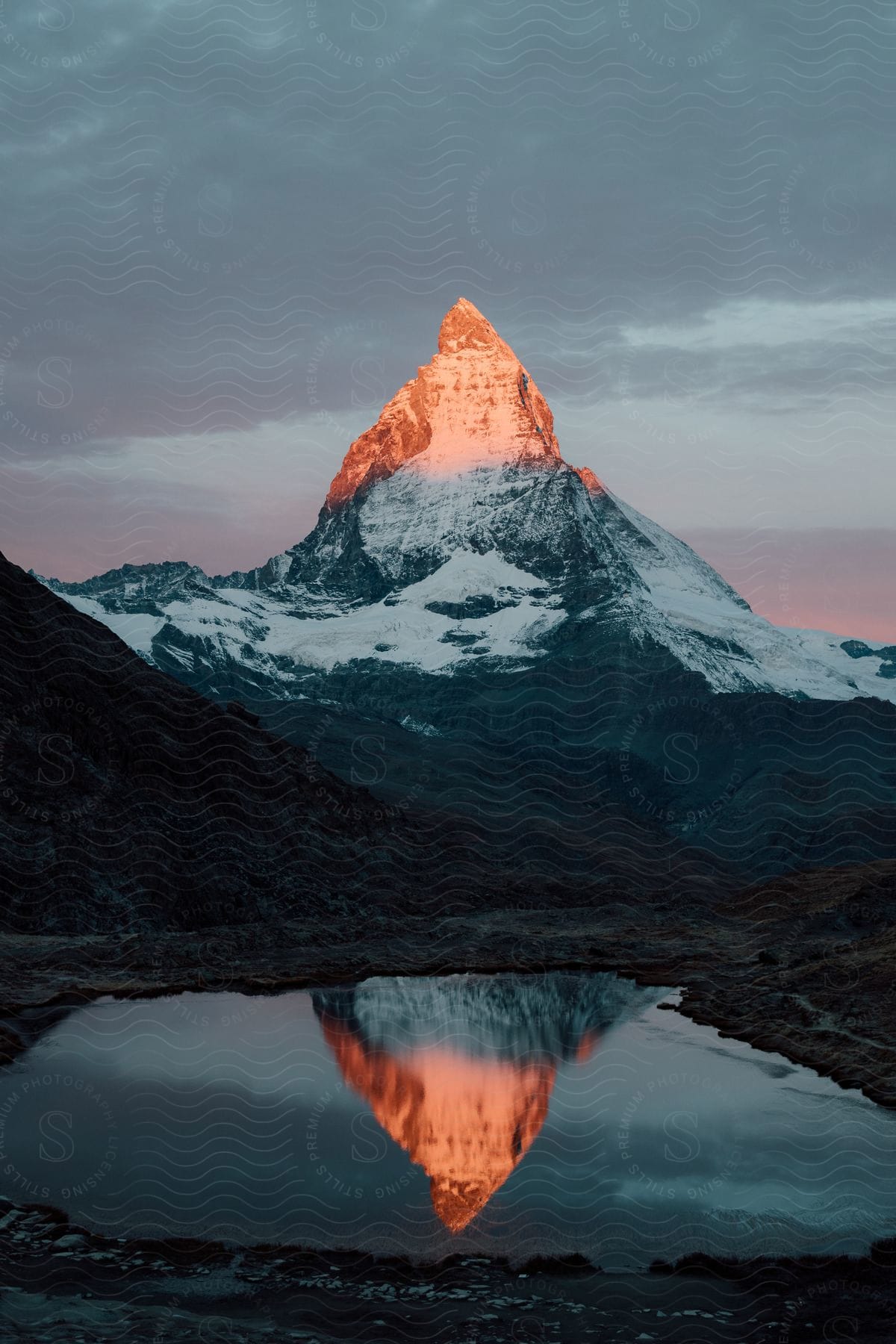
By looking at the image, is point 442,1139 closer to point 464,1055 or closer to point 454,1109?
point 454,1109

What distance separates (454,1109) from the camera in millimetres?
38625

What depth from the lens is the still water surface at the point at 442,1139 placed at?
27453 mm

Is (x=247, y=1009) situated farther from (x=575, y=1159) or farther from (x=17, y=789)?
(x=17, y=789)

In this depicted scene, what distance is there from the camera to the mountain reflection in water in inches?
1307

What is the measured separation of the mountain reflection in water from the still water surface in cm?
13

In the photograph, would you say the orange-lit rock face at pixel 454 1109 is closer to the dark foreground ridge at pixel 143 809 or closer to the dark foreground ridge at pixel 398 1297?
the dark foreground ridge at pixel 398 1297

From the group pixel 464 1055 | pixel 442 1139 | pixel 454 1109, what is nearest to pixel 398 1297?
pixel 442 1139

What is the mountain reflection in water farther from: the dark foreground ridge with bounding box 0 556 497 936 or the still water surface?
the dark foreground ridge with bounding box 0 556 497 936

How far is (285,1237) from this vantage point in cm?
2655

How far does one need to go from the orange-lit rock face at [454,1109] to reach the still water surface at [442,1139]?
11 centimetres

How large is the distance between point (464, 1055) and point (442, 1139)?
41.7ft

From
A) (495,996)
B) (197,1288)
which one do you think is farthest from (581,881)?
(197,1288)

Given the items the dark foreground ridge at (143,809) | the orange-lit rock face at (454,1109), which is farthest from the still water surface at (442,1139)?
the dark foreground ridge at (143,809)

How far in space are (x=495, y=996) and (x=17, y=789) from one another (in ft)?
121
